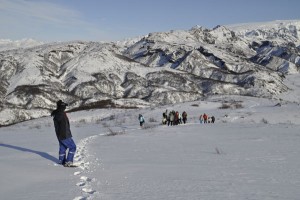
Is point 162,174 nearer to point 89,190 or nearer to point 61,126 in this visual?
point 89,190

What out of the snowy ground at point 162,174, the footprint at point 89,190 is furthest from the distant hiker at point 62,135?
the footprint at point 89,190

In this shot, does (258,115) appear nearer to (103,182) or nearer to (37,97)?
(103,182)

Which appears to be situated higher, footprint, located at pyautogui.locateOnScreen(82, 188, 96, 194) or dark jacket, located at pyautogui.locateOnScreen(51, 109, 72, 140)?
dark jacket, located at pyautogui.locateOnScreen(51, 109, 72, 140)

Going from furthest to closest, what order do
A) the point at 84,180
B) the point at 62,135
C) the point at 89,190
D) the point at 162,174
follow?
the point at 62,135 → the point at 162,174 → the point at 84,180 → the point at 89,190

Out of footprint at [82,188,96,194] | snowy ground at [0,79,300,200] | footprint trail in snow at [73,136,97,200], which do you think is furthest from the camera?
footprint at [82,188,96,194]

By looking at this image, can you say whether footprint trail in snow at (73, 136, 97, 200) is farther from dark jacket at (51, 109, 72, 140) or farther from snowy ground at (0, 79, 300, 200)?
dark jacket at (51, 109, 72, 140)

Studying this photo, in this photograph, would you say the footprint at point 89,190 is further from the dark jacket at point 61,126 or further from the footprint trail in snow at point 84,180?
the dark jacket at point 61,126

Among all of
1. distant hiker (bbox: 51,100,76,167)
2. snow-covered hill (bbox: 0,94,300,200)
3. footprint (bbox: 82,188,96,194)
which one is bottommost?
snow-covered hill (bbox: 0,94,300,200)

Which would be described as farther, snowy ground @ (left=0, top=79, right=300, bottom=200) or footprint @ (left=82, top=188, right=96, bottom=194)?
footprint @ (left=82, top=188, right=96, bottom=194)

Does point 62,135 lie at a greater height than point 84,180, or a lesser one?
greater

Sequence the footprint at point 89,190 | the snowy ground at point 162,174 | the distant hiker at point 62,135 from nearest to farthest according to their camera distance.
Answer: the snowy ground at point 162,174 → the footprint at point 89,190 → the distant hiker at point 62,135

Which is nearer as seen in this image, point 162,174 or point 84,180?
point 84,180

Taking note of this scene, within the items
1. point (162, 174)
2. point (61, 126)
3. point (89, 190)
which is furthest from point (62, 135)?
point (89, 190)

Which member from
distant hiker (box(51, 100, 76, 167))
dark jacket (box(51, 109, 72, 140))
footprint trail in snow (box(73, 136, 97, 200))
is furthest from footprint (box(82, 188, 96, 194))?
dark jacket (box(51, 109, 72, 140))
